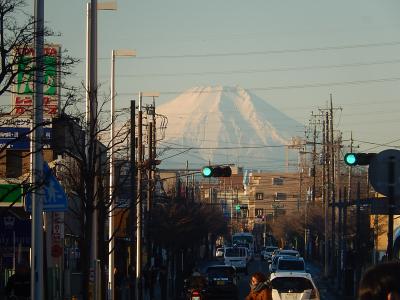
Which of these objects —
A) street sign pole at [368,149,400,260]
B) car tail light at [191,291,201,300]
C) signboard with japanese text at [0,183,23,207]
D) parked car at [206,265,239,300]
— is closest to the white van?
parked car at [206,265,239,300]

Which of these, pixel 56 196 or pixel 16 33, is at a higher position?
pixel 16 33

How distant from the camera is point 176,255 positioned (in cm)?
6209

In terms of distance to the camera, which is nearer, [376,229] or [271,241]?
[376,229]

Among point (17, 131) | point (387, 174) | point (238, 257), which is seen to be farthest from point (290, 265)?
point (387, 174)

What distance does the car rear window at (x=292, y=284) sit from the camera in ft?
95.8

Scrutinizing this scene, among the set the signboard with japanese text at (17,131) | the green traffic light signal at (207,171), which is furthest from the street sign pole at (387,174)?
the green traffic light signal at (207,171)

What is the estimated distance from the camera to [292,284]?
29469 mm

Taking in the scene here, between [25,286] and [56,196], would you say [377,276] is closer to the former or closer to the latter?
[56,196]

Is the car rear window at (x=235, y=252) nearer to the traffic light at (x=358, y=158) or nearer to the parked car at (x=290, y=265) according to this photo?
the parked car at (x=290, y=265)

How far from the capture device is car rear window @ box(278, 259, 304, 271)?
46256mm

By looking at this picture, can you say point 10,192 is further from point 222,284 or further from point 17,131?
point 222,284

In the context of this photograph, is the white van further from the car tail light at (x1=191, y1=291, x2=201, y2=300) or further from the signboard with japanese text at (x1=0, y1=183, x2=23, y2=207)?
the signboard with japanese text at (x1=0, y1=183, x2=23, y2=207)

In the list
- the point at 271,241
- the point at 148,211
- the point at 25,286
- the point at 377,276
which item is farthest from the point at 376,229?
the point at 271,241

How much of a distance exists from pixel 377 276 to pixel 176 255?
57.9 m
